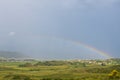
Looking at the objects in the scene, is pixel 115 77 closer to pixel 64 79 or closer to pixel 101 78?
pixel 101 78

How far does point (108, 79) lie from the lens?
11006 cm

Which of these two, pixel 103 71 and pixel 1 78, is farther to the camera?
pixel 103 71

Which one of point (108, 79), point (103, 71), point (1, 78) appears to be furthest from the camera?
point (103, 71)

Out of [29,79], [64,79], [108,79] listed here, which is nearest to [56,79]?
[64,79]

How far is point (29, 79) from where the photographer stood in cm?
11850

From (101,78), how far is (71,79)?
12.1m

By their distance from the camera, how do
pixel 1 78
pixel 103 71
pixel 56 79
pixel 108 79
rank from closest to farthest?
pixel 108 79 → pixel 56 79 → pixel 1 78 → pixel 103 71

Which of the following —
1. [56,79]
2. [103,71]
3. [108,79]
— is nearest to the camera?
[108,79]

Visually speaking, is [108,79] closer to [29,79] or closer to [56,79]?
[56,79]

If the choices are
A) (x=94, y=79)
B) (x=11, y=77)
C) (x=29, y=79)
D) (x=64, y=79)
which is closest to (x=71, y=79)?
(x=64, y=79)

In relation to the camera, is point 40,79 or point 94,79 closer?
point 94,79

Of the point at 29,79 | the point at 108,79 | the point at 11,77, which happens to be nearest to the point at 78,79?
the point at 108,79

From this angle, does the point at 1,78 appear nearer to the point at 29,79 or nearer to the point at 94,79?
the point at 29,79

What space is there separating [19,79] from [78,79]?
25.2 m
